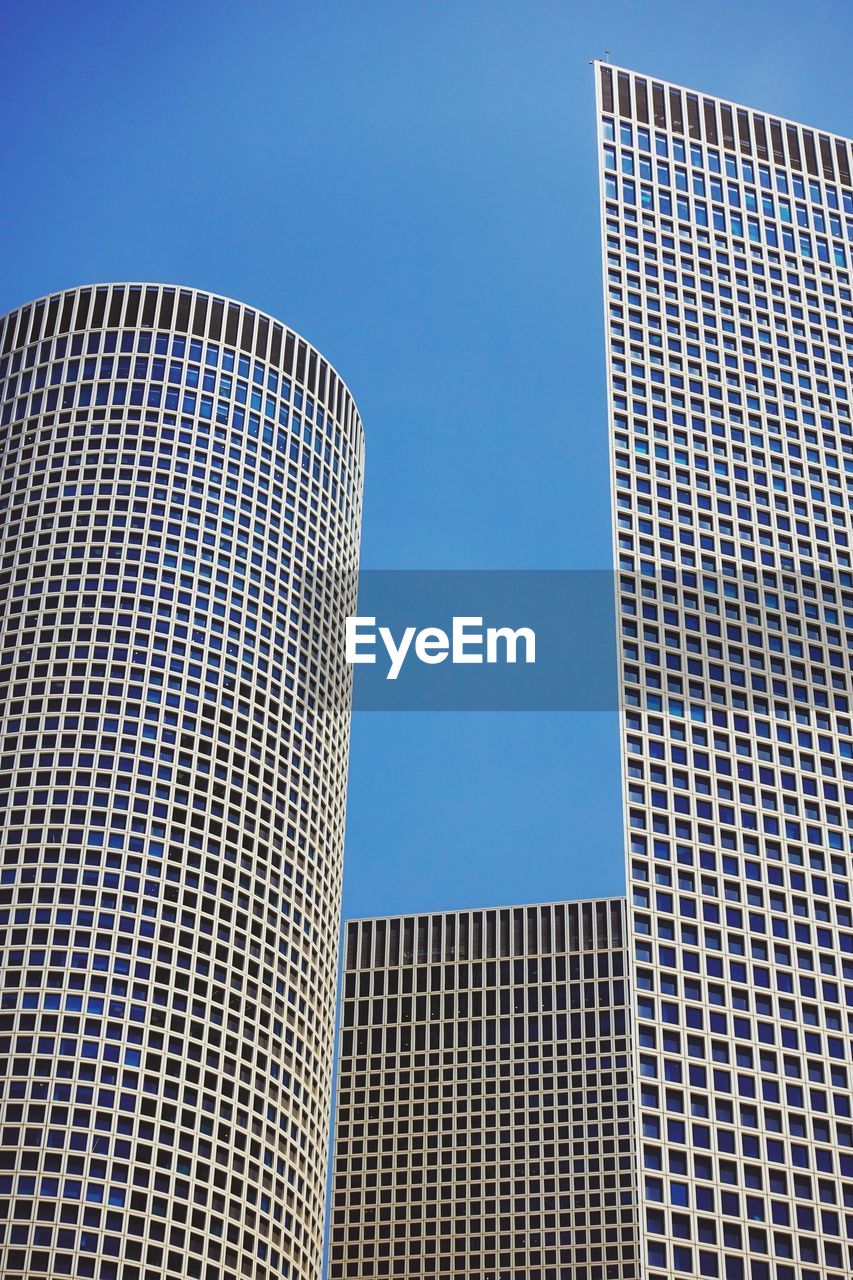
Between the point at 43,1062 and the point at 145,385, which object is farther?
the point at 145,385

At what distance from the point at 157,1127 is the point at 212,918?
18.1 m

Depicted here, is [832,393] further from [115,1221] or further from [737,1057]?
[115,1221]

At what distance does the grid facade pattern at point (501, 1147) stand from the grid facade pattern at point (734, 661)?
63.8 m

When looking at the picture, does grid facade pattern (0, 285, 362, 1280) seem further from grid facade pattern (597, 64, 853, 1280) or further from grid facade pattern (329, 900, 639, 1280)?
grid facade pattern (597, 64, 853, 1280)

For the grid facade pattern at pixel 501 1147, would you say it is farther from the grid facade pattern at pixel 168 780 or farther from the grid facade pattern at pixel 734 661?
the grid facade pattern at pixel 734 661

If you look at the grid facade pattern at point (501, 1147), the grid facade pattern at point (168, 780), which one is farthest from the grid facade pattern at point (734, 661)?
the grid facade pattern at point (501, 1147)

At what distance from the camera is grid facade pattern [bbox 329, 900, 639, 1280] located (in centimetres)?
18300

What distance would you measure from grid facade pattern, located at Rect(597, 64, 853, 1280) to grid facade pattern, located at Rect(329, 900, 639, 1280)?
2510 inches

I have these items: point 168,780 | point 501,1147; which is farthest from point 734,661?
point 501,1147

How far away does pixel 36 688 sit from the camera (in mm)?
155750

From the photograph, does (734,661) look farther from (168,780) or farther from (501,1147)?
(501,1147)

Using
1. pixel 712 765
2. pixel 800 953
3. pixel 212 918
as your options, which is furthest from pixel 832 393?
pixel 212 918

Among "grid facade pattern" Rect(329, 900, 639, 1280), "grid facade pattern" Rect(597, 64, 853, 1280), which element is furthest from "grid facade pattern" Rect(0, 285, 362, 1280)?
"grid facade pattern" Rect(597, 64, 853, 1280)

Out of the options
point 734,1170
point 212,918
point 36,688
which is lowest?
point 734,1170
